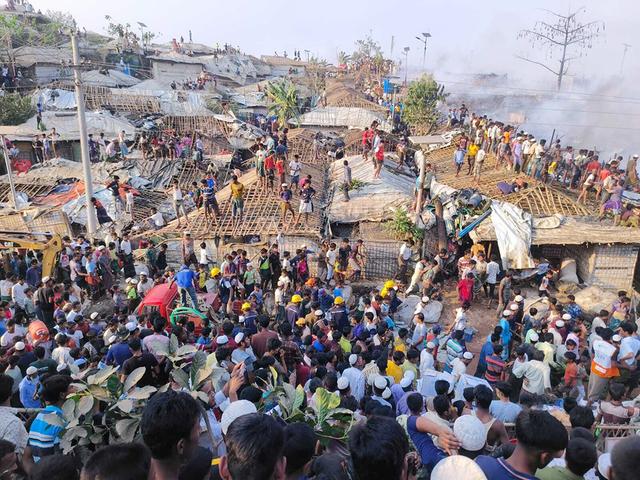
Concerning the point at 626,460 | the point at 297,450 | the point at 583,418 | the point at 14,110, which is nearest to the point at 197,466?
the point at 297,450

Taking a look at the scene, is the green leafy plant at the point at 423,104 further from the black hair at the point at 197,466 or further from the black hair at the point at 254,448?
the black hair at the point at 254,448

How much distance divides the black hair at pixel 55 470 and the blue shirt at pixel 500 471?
2.64 metres

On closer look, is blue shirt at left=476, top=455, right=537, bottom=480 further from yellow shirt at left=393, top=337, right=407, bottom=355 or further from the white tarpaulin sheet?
the white tarpaulin sheet

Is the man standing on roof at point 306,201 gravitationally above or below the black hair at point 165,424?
below

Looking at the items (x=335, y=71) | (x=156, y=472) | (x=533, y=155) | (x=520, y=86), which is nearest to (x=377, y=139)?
(x=533, y=155)

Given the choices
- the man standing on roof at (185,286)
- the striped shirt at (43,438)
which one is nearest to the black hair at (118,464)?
the striped shirt at (43,438)

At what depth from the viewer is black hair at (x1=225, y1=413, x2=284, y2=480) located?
111 inches

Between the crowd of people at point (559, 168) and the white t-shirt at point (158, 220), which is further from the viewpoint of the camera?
the white t-shirt at point (158, 220)

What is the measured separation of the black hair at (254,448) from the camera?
281 centimetres

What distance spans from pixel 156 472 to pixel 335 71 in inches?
2067

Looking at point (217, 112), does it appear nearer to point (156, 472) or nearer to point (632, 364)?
point (632, 364)

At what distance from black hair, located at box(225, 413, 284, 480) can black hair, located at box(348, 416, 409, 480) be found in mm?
440

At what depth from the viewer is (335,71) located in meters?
52.1

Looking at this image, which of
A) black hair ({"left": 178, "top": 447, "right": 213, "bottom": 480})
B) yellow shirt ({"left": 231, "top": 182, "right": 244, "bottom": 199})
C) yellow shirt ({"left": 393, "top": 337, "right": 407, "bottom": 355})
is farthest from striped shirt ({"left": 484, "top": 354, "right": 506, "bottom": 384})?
yellow shirt ({"left": 231, "top": 182, "right": 244, "bottom": 199})
